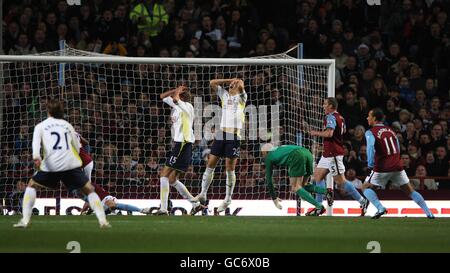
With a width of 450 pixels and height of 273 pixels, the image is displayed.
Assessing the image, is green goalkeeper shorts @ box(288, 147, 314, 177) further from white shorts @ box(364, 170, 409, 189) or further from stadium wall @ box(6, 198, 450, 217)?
stadium wall @ box(6, 198, 450, 217)

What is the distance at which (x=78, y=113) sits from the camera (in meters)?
19.1

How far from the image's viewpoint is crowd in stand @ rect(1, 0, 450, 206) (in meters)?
19.3

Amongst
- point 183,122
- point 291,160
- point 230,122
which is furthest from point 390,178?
point 183,122

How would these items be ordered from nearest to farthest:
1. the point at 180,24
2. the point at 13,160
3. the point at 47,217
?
the point at 47,217, the point at 13,160, the point at 180,24

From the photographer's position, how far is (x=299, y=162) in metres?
17.0

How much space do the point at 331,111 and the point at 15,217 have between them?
5.16m

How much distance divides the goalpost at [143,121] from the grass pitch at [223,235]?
3337 millimetres

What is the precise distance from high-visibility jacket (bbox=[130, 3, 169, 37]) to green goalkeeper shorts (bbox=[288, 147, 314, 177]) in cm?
696

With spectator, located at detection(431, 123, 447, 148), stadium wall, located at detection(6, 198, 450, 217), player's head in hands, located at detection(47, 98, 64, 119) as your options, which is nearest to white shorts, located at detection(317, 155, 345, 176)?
stadium wall, located at detection(6, 198, 450, 217)

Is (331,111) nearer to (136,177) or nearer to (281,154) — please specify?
(281,154)

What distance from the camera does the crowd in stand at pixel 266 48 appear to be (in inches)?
762

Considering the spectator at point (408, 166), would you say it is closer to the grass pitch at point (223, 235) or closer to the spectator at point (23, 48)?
the grass pitch at point (223, 235)

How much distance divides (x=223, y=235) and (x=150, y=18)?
10.7 m
